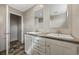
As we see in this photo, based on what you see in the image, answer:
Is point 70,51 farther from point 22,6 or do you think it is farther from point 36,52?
point 22,6

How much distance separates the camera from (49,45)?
4.45 ft

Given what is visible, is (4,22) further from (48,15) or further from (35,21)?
(48,15)

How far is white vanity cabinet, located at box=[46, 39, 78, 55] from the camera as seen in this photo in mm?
1209

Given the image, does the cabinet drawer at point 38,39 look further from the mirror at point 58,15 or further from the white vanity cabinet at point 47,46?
the mirror at point 58,15

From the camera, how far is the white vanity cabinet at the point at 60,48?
47.6 inches

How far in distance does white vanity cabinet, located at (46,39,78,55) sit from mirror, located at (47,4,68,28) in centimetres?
25

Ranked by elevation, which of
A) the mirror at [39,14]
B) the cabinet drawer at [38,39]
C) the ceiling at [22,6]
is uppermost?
the ceiling at [22,6]

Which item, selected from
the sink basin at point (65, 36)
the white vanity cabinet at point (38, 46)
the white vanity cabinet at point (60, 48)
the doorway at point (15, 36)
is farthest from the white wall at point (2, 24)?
the sink basin at point (65, 36)

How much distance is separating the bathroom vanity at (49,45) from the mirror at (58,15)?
0.17 meters

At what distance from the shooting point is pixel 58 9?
136 centimetres

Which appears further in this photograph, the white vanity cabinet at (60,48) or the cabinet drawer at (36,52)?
the cabinet drawer at (36,52)

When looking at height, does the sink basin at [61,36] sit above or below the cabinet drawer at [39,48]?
above
